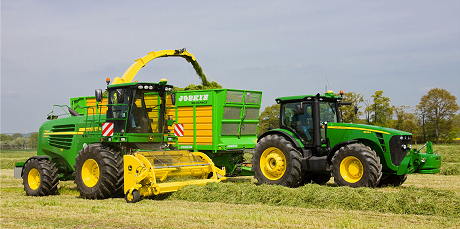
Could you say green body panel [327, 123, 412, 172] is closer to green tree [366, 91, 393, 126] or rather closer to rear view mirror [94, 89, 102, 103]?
rear view mirror [94, 89, 102, 103]

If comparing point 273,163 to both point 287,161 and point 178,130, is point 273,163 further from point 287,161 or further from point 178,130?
point 178,130

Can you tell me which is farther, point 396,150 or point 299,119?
point 299,119

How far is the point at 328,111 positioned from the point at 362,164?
189 centimetres

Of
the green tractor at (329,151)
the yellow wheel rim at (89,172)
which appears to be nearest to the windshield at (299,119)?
the green tractor at (329,151)

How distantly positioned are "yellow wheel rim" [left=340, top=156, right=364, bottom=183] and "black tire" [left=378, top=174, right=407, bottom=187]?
0.94m

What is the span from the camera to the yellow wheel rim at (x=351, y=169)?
33.6 ft

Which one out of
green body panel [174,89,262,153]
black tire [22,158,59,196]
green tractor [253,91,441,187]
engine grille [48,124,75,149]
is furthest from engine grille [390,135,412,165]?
black tire [22,158,59,196]

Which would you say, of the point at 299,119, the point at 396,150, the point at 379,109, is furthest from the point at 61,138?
the point at 379,109

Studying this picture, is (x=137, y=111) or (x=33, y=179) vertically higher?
(x=137, y=111)

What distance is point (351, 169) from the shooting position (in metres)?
10.4

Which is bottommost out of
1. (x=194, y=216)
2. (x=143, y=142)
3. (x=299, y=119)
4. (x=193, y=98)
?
(x=194, y=216)

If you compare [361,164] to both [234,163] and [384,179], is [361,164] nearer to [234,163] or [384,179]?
[384,179]

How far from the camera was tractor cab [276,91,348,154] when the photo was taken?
1121 centimetres

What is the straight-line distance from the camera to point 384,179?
11.0 m
